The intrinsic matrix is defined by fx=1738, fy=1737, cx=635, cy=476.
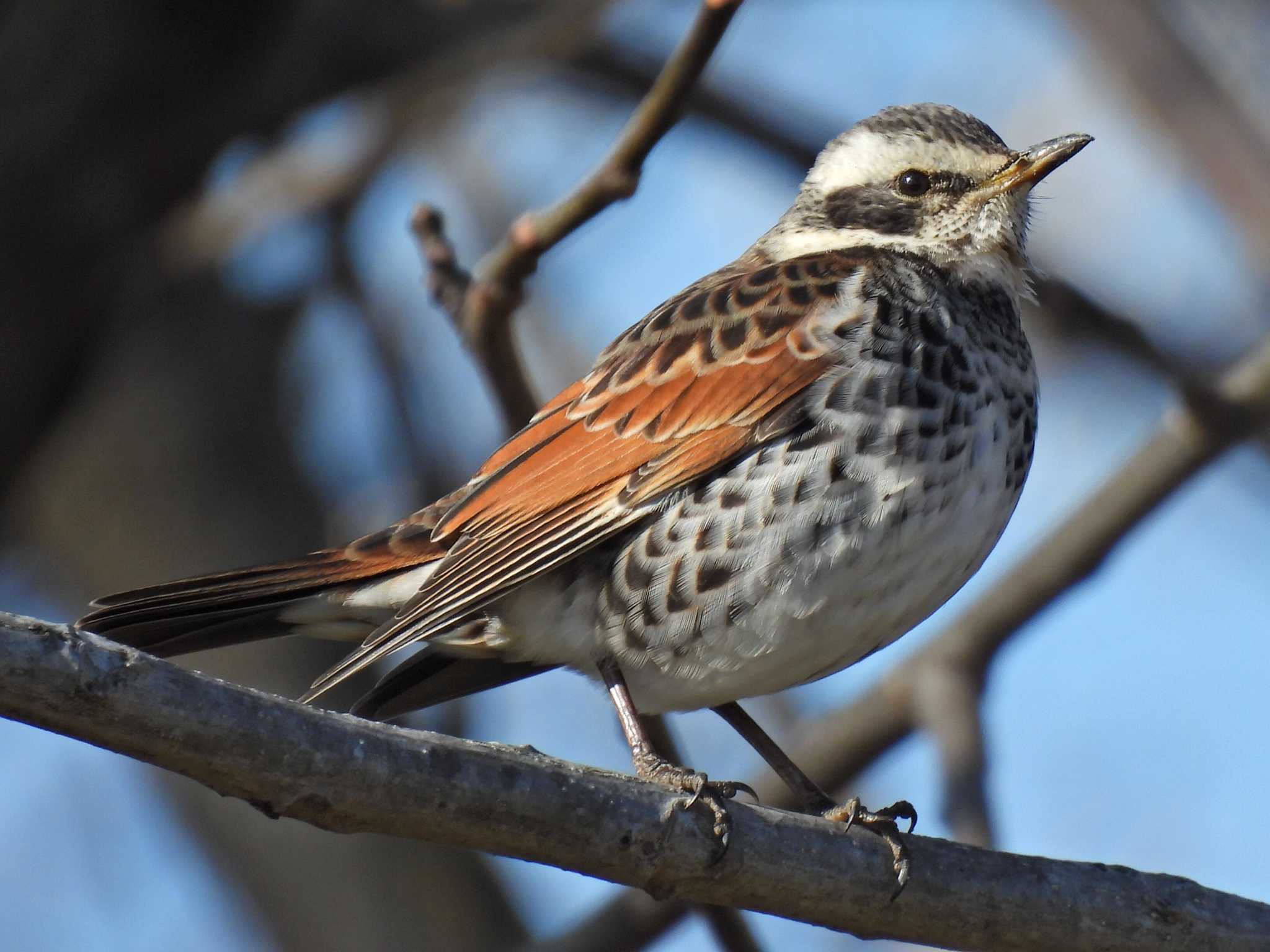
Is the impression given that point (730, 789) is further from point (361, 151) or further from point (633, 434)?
point (361, 151)

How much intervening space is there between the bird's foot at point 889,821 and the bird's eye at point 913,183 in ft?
6.85

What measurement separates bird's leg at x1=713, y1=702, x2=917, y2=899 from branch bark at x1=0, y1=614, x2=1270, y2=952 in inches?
Result: 2.2

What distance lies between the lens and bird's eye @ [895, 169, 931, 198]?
5.89 m

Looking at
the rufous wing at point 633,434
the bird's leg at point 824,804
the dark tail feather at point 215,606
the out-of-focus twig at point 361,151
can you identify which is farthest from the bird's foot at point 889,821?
the out-of-focus twig at point 361,151

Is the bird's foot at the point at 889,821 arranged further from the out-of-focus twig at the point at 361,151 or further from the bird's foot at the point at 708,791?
the out-of-focus twig at the point at 361,151

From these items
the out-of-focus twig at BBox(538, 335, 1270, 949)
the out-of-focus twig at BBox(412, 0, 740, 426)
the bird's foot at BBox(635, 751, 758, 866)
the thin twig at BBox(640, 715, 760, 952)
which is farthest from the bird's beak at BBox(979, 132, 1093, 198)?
the bird's foot at BBox(635, 751, 758, 866)

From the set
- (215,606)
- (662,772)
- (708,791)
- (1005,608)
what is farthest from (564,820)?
(1005,608)

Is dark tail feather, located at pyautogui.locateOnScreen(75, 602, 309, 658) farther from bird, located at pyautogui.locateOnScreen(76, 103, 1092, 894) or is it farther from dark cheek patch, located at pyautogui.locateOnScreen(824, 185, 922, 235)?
dark cheek patch, located at pyautogui.locateOnScreen(824, 185, 922, 235)

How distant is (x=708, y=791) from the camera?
4156 millimetres

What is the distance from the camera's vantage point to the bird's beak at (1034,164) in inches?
218

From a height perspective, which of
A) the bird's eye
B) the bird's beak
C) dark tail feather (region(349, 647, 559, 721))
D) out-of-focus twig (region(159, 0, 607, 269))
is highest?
out-of-focus twig (region(159, 0, 607, 269))

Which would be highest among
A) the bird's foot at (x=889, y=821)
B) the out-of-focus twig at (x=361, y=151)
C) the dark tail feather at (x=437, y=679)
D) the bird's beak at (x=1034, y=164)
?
the out-of-focus twig at (x=361, y=151)

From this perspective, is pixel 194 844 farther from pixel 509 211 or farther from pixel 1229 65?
pixel 1229 65

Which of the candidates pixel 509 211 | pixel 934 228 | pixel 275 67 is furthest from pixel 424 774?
pixel 509 211
